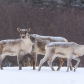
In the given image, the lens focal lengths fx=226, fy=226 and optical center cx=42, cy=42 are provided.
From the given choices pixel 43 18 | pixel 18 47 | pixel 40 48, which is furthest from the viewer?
pixel 43 18

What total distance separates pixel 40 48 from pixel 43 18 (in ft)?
23.2

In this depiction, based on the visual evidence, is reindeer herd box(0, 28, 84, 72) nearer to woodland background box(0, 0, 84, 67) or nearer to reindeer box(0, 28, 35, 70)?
reindeer box(0, 28, 35, 70)

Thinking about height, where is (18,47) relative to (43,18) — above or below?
below

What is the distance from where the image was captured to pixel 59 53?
226 inches

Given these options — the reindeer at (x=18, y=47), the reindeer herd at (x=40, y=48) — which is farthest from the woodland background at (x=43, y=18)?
the reindeer at (x=18, y=47)

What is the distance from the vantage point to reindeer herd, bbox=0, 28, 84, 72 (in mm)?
5730

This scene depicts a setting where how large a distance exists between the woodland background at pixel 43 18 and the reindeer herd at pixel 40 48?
4.86m

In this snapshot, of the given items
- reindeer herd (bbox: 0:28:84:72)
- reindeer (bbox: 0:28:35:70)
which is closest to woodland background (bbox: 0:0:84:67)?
reindeer herd (bbox: 0:28:84:72)

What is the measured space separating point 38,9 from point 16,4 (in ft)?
4.57

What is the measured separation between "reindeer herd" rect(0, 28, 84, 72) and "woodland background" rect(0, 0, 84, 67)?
486 centimetres

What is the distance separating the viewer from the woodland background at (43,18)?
1238 centimetres

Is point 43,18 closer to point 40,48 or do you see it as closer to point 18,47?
point 40,48

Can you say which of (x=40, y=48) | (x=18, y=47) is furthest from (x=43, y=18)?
(x=18, y=47)

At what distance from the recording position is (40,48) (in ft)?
21.2
